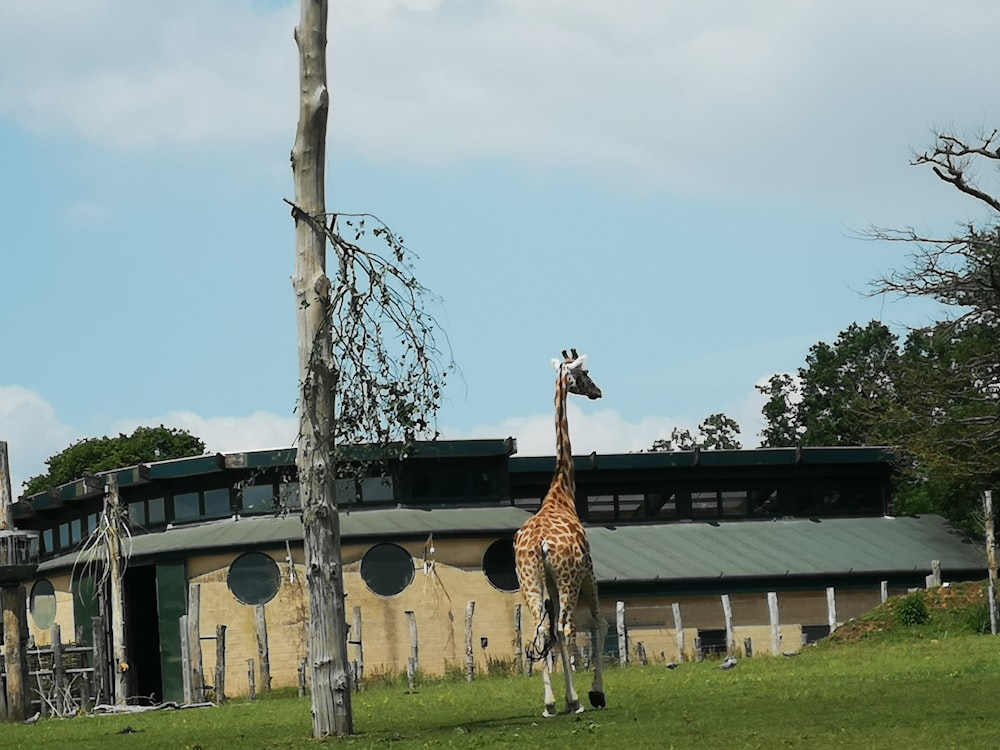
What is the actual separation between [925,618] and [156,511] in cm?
2247

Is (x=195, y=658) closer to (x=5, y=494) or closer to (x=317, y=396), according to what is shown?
(x=5, y=494)

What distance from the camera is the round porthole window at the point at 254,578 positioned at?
1679 inches

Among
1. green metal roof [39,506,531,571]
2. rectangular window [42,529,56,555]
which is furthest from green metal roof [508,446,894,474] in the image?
rectangular window [42,529,56,555]

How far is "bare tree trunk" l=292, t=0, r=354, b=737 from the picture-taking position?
60.2ft

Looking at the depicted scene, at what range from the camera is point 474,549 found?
143 ft

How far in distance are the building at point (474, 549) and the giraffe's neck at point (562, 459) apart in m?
16.1

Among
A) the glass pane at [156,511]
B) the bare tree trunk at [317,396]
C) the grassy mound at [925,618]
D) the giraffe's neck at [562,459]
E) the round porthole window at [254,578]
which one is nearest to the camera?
the bare tree trunk at [317,396]

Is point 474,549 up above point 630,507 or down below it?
below

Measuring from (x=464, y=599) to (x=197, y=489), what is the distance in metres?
8.76

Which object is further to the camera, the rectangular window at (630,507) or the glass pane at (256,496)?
the rectangular window at (630,507)

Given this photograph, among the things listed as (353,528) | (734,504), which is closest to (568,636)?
(353,528)

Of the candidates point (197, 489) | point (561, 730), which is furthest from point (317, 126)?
point (197, 489)

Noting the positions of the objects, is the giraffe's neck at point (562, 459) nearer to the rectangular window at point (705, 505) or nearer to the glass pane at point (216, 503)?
the glass pane at point (216, 503)

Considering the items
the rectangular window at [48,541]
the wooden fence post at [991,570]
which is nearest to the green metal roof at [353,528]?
the rectangular window at [48,541]
